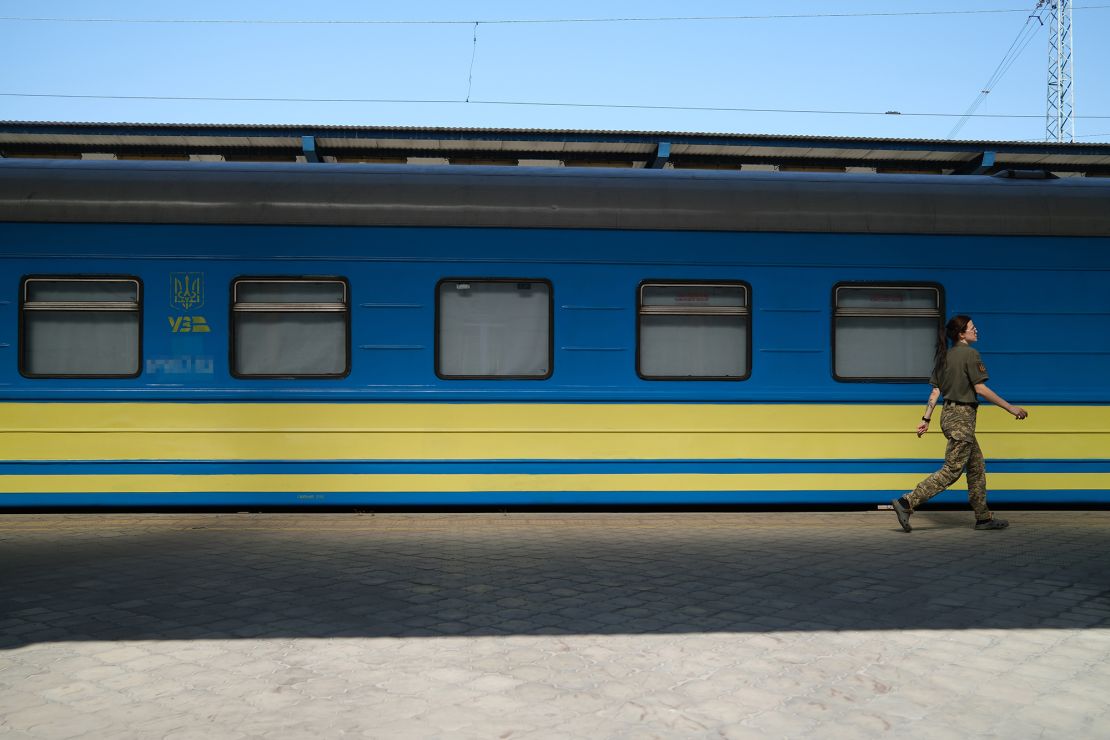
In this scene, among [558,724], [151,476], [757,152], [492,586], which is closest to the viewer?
[558,724]

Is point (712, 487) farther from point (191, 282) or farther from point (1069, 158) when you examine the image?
point (1069, 158)

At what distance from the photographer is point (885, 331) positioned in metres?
8.30

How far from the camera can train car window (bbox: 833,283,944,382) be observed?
27.1 ft

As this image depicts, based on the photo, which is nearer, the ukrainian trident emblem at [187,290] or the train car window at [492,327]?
the ukrainian trident emblem at [187,290]

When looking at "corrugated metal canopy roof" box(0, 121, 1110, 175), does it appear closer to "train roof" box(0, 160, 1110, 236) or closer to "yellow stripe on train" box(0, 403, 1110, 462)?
"train roof" box(0, 160, 1110, 236)

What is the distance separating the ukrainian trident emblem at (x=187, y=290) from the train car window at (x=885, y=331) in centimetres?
497

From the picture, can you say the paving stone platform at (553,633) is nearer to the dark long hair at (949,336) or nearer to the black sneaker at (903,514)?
the black sneaker at (903,514)

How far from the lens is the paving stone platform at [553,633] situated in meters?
3.92

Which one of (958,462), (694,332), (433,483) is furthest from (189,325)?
(958,462)

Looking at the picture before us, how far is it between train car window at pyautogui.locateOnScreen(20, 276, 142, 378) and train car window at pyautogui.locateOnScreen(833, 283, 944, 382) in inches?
217

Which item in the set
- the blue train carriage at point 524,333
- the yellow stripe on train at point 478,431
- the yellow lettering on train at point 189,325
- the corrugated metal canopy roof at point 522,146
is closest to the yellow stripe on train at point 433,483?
the blue train carriage at point 524,333

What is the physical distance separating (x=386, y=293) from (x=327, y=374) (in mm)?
775

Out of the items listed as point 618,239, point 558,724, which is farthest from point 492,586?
point 618,239

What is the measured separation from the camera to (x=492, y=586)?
6160 mm
